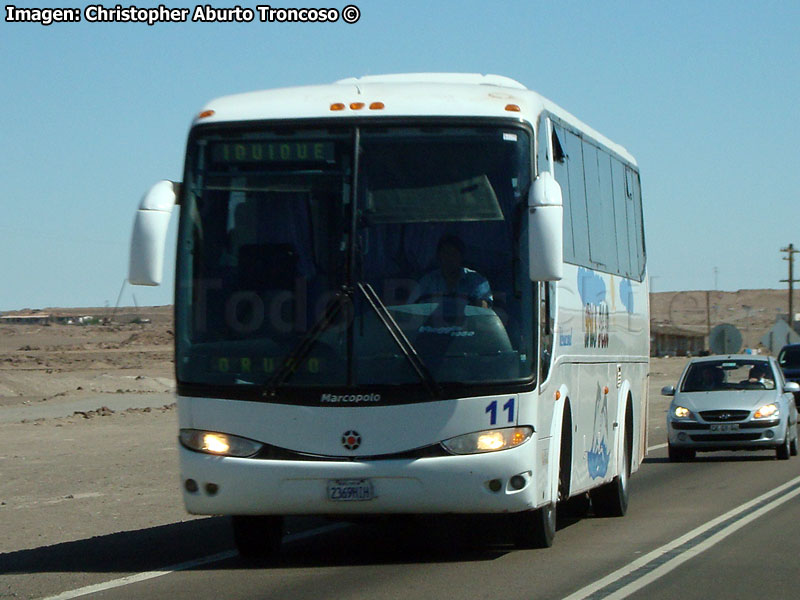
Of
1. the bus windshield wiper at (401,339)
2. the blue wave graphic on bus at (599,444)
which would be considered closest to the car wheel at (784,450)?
the blue wave graphic on bus at (599,444)

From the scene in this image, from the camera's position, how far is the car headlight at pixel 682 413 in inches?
923

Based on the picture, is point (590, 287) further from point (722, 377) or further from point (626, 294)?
point (722, 377)

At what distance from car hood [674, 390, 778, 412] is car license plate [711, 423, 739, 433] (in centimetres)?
26

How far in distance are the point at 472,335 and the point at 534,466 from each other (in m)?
1.04

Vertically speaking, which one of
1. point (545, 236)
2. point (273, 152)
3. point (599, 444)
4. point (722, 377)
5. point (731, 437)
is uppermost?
point (273, 152)

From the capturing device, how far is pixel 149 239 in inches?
409

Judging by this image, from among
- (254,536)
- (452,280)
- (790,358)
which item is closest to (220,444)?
(254,536)

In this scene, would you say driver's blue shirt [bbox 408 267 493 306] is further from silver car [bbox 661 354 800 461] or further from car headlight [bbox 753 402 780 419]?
car headlight [bbox 753 402 780 419]

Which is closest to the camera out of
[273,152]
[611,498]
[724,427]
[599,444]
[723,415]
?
[273,152]

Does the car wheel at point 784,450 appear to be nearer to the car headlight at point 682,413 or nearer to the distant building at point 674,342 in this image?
the car headlight at point 682,413

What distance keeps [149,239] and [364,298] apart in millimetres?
1548

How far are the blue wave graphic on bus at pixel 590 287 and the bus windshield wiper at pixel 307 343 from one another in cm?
297

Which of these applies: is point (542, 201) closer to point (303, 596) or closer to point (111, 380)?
point (303, 596)

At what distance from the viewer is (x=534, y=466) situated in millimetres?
10859
